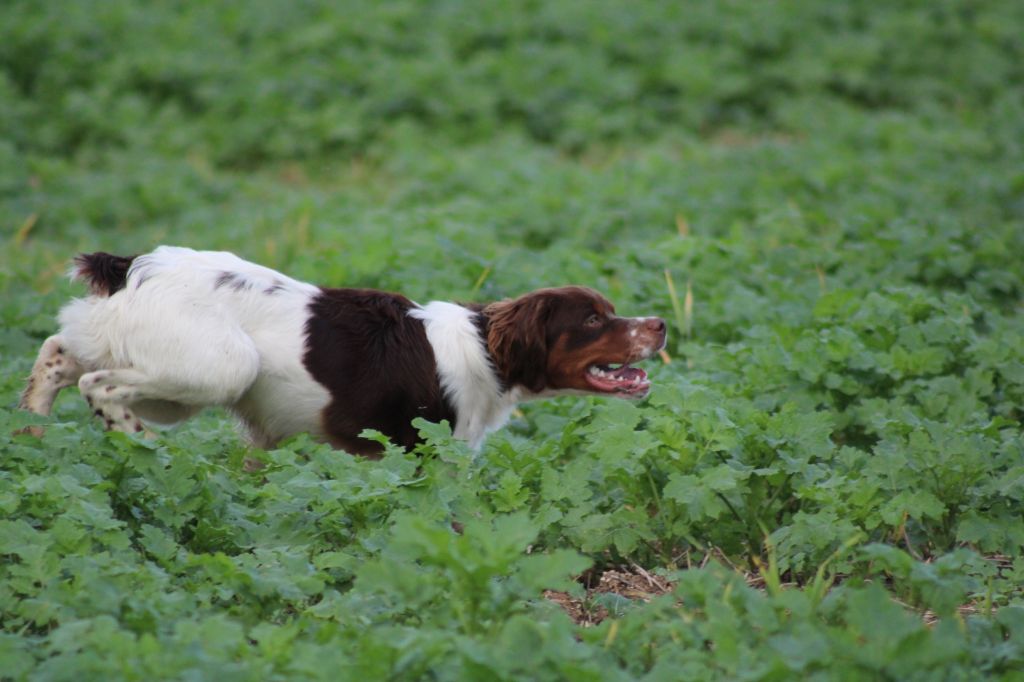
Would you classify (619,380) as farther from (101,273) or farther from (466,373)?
(101,273)

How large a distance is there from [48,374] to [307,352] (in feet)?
3.67

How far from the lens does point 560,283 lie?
7.79 m

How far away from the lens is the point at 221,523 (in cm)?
468

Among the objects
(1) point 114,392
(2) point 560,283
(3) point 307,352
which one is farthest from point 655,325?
(1) point 114,392

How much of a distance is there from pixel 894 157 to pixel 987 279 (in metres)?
4.14

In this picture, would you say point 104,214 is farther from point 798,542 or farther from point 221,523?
point 798,542

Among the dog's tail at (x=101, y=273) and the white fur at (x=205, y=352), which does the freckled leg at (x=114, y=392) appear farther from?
the dog's tail at (x=101, y=273)

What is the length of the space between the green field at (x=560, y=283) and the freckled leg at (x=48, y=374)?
21 centimetres

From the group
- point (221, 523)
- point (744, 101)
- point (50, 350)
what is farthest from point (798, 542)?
point (744, 101)

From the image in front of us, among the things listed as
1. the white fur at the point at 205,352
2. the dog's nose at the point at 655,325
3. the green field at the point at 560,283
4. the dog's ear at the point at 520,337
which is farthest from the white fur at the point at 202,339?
the dog's nose at the point at 655,325

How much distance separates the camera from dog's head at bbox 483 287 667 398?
19.1 feet

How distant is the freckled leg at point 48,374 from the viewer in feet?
18.3

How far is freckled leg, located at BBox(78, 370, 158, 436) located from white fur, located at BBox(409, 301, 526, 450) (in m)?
1.23

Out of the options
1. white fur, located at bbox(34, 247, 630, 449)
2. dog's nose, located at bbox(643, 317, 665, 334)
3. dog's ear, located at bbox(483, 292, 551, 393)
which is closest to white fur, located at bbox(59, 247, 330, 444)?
white fur, located at bbox(34, 247, 630, 449)
